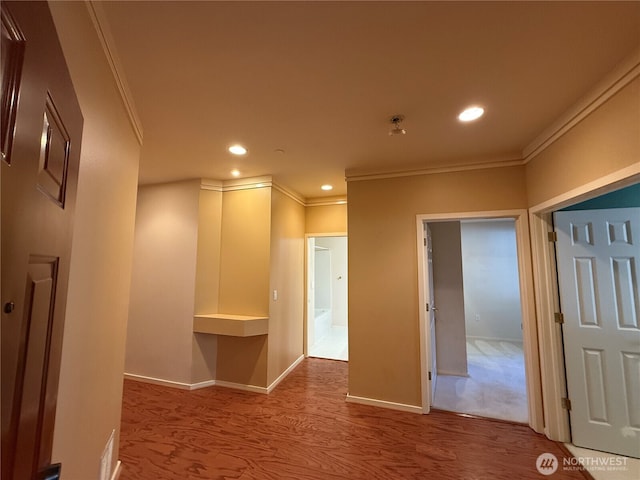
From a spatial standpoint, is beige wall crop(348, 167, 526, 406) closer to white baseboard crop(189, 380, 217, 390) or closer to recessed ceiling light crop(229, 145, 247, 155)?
recessed ceiling light crop(229, 145, 247, 155)

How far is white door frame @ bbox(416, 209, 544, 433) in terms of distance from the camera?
2582 mm

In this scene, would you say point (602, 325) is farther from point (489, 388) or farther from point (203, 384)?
point (203, 384)

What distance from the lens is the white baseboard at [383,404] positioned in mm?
2887

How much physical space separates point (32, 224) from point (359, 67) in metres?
1.64

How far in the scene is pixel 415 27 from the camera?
136 cm

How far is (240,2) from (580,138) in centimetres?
235

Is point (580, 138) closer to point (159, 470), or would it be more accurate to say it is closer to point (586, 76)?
point (586, 76)

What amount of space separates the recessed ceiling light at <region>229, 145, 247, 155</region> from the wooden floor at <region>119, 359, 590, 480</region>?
2634mm

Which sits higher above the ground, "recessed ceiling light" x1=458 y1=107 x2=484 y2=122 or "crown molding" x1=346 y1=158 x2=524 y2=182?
"recessed ceiling light" x1=458 y1=107 x2=484 y2=122

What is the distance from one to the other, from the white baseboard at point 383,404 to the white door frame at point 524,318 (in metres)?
0.11

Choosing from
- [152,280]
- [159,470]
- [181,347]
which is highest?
[152,280]

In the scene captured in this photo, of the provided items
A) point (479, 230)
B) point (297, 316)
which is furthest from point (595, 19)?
point (479, 230)

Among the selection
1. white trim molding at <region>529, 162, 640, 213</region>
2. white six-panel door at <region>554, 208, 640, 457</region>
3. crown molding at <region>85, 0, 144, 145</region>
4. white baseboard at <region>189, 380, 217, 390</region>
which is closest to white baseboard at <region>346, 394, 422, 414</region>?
white six-panel door at <region>554, 208, 640, 457</region>

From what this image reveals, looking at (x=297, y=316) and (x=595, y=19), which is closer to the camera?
(x=595, y=19)
